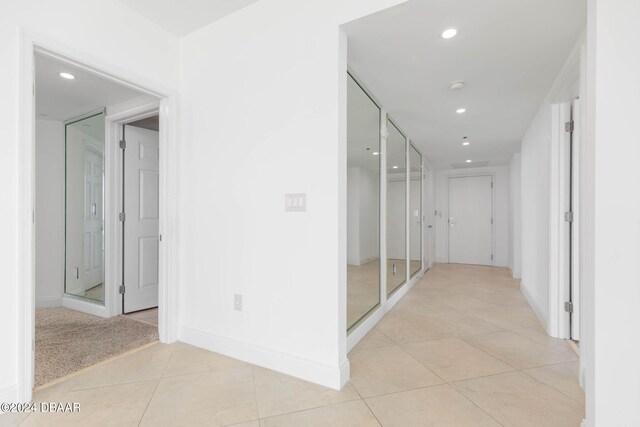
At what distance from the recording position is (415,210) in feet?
16.0

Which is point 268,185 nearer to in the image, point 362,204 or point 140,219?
point 362,204

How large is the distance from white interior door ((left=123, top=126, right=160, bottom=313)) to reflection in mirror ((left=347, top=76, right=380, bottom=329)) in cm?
235

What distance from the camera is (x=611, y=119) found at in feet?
3.95

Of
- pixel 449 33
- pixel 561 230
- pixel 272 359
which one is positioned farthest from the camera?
pixel 561 230

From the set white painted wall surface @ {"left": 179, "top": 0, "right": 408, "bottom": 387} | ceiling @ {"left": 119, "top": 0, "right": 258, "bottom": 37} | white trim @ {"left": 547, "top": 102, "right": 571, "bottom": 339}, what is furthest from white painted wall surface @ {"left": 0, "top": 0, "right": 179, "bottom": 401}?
white trim @ {"left": 547, "top": 102, "right": 571, "bottom": 339}

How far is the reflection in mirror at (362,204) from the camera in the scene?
2.43 metres

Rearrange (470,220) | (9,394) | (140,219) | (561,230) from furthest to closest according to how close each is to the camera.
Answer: (470,220) < (140,219) < (561,230) < (9,394)

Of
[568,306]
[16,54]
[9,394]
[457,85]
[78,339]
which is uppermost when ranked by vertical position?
[457,85]

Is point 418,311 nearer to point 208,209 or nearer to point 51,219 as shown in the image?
point 208,209

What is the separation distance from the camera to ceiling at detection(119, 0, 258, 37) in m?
2.10

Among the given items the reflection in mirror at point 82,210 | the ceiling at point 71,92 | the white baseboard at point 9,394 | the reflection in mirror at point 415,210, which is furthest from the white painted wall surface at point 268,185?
the reflection in mirror at point 415,210

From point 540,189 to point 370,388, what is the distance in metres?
2.75

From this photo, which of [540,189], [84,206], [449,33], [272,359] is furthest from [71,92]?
[540,189]

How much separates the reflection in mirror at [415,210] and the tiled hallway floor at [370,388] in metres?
1.98
